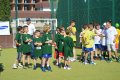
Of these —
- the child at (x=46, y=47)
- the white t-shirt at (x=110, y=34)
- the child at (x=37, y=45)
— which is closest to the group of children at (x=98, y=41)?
the white t-shirt at (x=110, y=34)

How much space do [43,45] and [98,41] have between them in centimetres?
444

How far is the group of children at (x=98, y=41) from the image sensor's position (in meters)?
15.4

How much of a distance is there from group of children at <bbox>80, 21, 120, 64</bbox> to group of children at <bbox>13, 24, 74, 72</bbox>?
4.37ft

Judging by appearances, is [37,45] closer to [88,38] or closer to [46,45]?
[46,45]

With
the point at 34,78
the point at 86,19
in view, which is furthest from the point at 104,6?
the point at 34,78

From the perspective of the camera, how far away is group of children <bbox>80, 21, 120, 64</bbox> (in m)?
15.4

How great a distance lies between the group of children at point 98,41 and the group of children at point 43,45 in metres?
1.33

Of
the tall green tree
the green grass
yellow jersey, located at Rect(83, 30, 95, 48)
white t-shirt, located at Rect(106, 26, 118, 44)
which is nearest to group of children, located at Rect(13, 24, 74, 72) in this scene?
the green grass

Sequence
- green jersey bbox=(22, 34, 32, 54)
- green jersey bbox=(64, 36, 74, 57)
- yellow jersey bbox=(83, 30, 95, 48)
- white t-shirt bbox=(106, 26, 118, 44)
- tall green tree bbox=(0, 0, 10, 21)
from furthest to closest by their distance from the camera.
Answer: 1. tall green tree bbox=(0, 0, 10, 21)
2. white t-shirt bbox=(106, 26, 118, 44)
3. yellow jersey bbox=(83, 30, 95, 48)
4. green jersey bbox=(22, 34, 32, 54)
5. green jersey bbox=(64, 36, 74, 57)

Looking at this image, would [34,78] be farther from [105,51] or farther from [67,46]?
[105,51]

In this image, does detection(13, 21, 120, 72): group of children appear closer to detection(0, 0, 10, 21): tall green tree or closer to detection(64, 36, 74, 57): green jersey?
detection(64, 36, 74, 57): green jersey

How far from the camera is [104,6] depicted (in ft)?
70.8

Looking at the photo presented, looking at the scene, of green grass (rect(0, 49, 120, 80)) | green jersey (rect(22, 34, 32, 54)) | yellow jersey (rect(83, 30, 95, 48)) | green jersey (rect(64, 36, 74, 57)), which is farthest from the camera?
yellow jersey (rect(83, 30, 95, 48))

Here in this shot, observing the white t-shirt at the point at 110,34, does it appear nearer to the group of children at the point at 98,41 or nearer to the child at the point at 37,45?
the group of children at the point at 98,41
